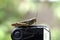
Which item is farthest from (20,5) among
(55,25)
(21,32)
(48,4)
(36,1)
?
(21,32)

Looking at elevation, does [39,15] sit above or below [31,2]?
below

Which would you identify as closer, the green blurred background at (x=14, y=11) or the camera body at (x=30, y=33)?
the camera body at (x=30, y=33)

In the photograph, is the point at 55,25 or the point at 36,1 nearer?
the point at 55,25

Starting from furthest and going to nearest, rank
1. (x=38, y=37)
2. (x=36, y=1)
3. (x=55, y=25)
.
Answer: (x=36, y=1) < (x=55, y=25) < (x=38, y=37)

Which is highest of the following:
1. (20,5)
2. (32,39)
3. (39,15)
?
(20,5)

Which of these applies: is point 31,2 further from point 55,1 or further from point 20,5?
point 55,1

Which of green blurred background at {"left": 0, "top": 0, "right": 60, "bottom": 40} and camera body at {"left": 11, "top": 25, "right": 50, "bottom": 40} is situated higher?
green blurred background at {"left": 0, "top": 0, "right": 60, "bottom": 40}

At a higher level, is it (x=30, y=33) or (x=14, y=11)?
(x=14, y=11)

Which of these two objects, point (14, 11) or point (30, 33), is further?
point (14, 11)

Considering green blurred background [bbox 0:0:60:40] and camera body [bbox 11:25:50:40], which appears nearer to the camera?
camera body [bbox 11:25:50:40]

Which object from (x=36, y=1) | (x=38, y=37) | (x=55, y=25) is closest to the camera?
(x=38, y=37)

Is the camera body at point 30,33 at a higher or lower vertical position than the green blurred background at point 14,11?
lower
